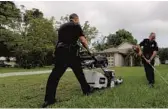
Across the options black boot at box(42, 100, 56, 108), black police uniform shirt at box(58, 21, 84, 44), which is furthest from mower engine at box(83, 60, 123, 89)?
black boot at box(42, 100, 56, 108)

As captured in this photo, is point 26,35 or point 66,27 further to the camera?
point 26,35

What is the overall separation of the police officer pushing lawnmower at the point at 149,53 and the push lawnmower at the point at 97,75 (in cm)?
98

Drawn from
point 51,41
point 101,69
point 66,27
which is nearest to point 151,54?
point 101,69

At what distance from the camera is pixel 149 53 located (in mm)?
9422

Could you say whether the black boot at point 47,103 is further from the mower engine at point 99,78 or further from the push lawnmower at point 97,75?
the mower engine at point 99,78

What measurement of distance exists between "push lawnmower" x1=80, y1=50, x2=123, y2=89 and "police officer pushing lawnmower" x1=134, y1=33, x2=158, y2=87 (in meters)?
0.98

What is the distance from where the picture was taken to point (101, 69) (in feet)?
28.9

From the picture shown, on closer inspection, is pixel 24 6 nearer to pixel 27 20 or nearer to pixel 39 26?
pixel 27 20

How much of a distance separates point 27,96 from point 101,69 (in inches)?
86.5

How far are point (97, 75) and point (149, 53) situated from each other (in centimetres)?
200

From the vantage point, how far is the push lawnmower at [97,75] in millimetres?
8156

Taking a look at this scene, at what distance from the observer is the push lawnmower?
816 centimetres

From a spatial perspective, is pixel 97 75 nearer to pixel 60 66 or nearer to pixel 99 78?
pixel 99 78

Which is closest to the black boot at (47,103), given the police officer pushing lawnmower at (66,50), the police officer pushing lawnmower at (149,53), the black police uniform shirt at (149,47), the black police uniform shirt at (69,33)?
the police officer pushing lawnmower at (66,50)
